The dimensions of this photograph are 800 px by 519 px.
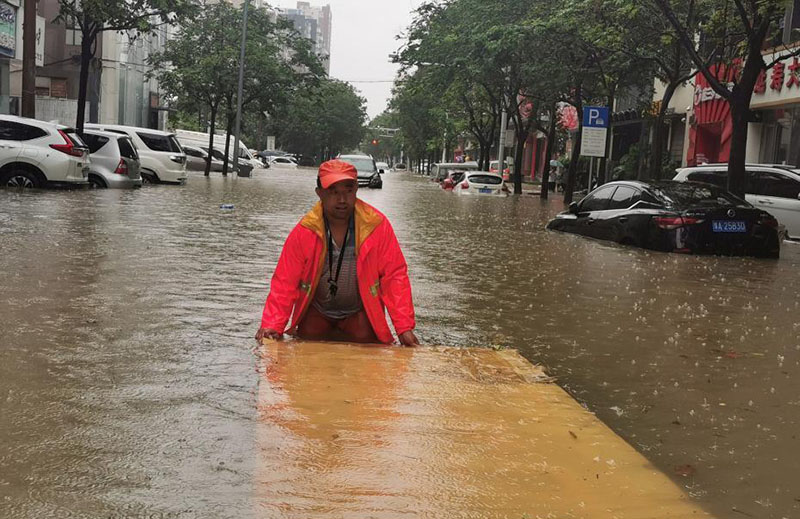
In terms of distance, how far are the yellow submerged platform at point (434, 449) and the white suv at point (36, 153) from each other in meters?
18.0

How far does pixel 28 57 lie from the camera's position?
23453 mm

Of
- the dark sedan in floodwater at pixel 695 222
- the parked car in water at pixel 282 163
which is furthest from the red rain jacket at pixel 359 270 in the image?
the parked car in water at pixel 282 163

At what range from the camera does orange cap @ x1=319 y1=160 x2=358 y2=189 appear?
15.4ft

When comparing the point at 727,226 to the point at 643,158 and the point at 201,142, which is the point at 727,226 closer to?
the point at 643,158

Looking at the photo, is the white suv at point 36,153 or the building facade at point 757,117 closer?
the white suv at point 36,153

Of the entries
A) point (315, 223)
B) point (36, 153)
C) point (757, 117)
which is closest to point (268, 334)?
point (315, 223)

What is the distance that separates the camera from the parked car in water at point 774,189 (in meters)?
18.0

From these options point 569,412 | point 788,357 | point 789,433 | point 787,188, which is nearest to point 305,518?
point 569,412

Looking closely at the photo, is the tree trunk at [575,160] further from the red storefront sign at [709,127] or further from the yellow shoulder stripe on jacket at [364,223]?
the yellow shoulder stripe on jacket at [364,223]

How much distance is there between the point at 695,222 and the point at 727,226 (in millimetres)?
448

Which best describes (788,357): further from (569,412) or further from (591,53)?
(591,53)

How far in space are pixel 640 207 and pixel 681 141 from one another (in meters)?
24.8

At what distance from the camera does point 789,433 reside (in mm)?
4758

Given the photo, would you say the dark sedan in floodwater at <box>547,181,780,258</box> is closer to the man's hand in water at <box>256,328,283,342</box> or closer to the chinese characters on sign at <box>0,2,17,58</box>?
the man's hand in water at <box>256,328,283,342</box>
